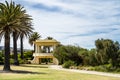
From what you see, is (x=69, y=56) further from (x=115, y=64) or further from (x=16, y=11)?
(x=16, y=11)

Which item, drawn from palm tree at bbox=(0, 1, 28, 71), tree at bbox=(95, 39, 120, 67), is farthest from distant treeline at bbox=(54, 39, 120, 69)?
palm tree at bbox=(0, 1, 28, 71)

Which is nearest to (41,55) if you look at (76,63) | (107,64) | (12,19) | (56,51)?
(56,51)

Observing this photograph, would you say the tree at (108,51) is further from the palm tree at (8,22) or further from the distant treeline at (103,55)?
the palm tree at (8,22)

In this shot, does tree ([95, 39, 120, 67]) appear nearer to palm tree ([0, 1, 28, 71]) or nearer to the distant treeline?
the distant treeline

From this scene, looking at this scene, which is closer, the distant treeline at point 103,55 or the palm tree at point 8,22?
the palm tree at point 8,22

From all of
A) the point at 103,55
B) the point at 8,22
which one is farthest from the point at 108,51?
the point at 8,22

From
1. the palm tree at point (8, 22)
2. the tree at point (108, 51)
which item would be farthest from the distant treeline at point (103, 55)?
the palm tree at point (8, 22)

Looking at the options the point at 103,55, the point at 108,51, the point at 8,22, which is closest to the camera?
the point at 8,22

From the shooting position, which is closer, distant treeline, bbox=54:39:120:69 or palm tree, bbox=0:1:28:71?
palm tree, bbox=0:1:28:71

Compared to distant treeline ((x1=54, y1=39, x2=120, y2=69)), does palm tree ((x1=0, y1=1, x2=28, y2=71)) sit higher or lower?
higher

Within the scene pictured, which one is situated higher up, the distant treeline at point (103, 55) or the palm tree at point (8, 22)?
the palm tree at point (8, 22)

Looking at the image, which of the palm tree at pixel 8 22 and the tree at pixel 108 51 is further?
the tree at pixel 108 51

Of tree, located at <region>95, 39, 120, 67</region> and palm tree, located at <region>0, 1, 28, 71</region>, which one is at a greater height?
palm tree, located at <region>0, 1, 28, 71</region>

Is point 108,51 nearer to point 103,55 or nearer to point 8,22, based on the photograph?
point 103,55
